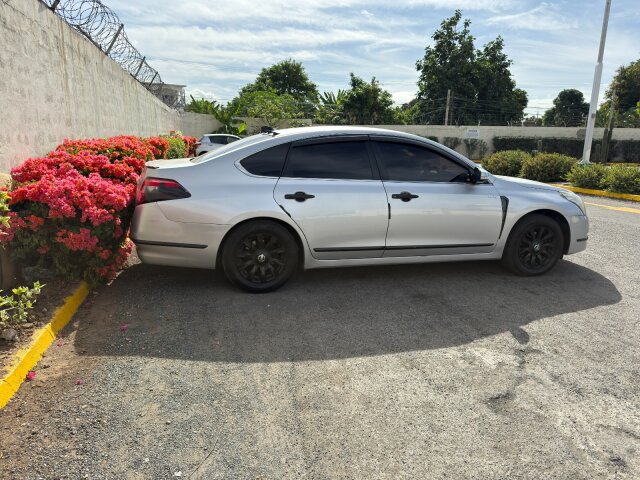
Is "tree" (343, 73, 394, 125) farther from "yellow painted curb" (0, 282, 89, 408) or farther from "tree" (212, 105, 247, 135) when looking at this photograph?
"yellow painted curb" (0, 282, 89, 408)

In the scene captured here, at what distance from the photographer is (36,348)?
11.3ft

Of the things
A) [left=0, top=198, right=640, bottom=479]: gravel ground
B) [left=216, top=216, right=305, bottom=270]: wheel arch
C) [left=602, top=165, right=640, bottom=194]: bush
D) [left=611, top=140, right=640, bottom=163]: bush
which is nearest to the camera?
[left=0, top=198, right=640, bottom=479]: gravel ground

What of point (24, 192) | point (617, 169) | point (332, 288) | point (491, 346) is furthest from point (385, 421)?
point (617, 169)

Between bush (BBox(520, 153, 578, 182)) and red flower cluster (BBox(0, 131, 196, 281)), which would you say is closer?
red flower cluster (BBox(0, 131, 196, 281))

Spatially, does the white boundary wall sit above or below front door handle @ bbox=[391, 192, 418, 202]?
above

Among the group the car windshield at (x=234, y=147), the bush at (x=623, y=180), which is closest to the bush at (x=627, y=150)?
the bush at (x=623, y=180)

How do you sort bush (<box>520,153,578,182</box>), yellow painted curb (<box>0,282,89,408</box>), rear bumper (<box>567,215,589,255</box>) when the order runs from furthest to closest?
1. bush (<box>520,153,578,182</box>)
2. rear bumper (<box>567,215,589,255</box>)
3. yellow painted curb (<box>0,282,89,408</box>)

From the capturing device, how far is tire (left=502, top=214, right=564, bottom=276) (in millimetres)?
5398

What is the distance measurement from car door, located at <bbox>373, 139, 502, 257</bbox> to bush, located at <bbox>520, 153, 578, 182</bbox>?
12551 mm

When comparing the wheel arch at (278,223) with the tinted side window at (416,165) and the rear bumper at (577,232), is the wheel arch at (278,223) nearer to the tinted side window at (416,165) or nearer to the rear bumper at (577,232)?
the tinted side window at (416,165)

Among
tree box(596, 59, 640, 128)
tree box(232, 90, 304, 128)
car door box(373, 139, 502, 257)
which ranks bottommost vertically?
car door box(373, 139, 502, 257)

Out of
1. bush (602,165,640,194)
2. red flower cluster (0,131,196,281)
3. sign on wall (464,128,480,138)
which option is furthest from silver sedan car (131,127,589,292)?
sign on wall (464,128,480,138)

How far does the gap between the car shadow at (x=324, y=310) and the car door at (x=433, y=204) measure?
459 millimetres

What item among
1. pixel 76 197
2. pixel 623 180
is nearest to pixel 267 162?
pixel 76 197
